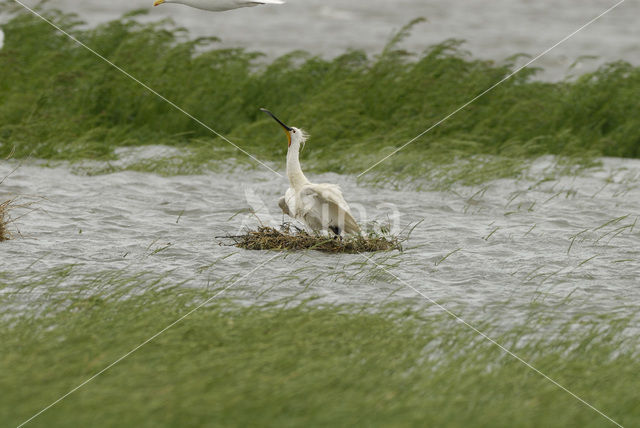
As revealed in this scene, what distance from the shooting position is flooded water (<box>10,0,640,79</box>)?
1143 inches

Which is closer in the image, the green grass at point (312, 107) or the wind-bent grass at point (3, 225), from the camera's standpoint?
the wind-bent grass at point (3, 225)

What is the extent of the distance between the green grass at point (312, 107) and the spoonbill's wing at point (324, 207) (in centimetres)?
454

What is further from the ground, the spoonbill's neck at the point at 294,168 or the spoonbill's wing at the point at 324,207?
the spoonbill's neck at the point at 294,168

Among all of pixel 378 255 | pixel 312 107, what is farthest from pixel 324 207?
pixel 312 107

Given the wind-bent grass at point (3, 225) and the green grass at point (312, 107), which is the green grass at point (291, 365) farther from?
the green grass at point (312, 107)

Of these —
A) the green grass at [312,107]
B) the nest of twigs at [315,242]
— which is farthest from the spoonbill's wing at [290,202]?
the green grass at [312,107]

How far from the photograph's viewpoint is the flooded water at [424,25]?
29.0 m

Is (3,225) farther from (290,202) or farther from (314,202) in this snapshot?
(314,202)

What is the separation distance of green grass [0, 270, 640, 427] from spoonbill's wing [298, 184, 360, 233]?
180cm

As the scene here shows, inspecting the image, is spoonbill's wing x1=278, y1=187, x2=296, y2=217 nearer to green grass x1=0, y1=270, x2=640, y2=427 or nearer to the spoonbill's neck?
the spoonbill's neck

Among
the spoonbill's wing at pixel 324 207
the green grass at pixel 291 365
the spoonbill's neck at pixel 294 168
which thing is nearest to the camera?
the green grass at pixel 291 365

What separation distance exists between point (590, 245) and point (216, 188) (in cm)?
527

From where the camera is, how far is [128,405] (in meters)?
6.25

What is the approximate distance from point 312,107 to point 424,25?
66.3 feet
